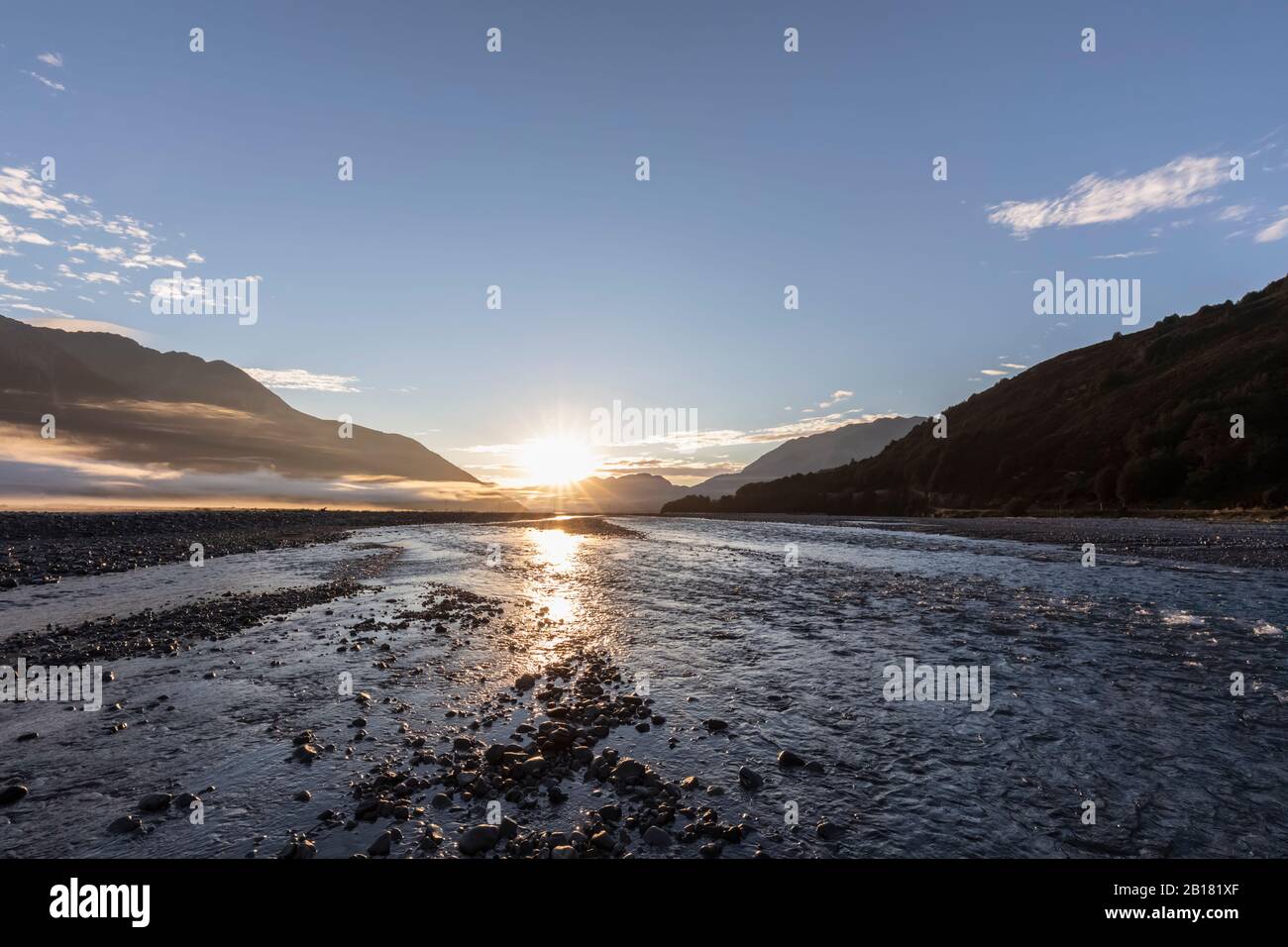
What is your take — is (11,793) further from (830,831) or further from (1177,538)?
(1177,538)

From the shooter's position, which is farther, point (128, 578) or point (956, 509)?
point (956, 509)

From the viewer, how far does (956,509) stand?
10075 cm

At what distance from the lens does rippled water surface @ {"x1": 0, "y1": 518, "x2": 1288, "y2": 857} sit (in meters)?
6.83

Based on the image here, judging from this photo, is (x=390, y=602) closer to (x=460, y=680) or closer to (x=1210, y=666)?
(x=460, y=680)

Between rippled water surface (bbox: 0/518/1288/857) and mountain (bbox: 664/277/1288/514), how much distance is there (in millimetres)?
57645

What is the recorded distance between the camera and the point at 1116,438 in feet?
290

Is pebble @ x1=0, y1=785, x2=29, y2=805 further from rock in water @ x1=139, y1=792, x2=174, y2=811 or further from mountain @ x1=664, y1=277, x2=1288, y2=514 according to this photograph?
mountain @ x1=664, y1=277, x2=1288, y2=514

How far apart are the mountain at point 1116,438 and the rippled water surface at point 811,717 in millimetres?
57645

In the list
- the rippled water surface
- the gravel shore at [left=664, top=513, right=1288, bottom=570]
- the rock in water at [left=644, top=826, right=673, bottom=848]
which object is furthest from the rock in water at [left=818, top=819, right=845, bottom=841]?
the gravel shore at [left=664, top=513, right=1288, bottom=570]
